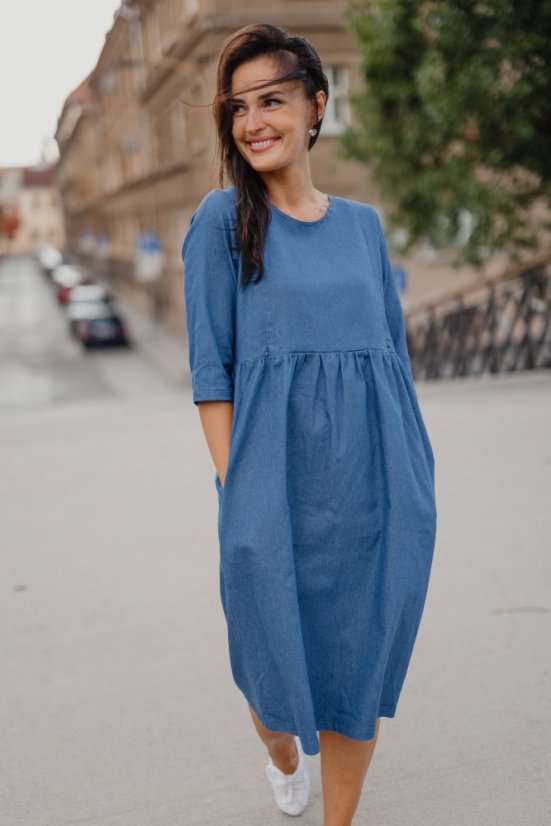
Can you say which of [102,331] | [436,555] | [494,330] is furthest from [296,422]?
[102,331]

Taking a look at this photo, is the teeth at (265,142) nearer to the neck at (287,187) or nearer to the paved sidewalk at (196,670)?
the neck at (287,187)

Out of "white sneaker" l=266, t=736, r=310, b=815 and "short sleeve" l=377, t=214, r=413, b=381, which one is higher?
"short sleeve" l=377, t=214, r=413, b=381

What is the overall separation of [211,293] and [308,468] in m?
0.45

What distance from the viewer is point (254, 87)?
6.82 feet

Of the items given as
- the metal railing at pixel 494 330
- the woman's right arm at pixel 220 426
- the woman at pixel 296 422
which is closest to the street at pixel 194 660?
the woman at pixel 296 422

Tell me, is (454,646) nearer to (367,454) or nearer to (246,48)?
(367,454)

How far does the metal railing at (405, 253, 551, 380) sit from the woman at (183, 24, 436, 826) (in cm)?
907

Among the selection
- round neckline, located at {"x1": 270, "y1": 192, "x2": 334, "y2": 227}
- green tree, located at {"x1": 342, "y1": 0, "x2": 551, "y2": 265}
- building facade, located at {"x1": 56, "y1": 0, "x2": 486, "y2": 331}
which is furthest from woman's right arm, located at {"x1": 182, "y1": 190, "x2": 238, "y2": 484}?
green tree, located at {"x1": 342, "y1": 0, "x2": 551, "y2": 265}

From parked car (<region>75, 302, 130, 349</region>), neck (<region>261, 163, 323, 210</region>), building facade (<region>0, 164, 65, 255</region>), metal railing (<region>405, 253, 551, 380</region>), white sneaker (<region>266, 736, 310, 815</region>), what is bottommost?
building facade (<region>0, 164, 65, 255</region>)

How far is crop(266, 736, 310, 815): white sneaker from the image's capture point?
256 cm

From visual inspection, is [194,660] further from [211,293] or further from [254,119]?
[254,119]

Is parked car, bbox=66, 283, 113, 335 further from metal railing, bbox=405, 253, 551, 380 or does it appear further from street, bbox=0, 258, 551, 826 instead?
street, bbox=0, 258, 551, 826

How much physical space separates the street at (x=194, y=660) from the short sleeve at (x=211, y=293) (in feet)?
4.23

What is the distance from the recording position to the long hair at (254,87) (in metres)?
2.06
